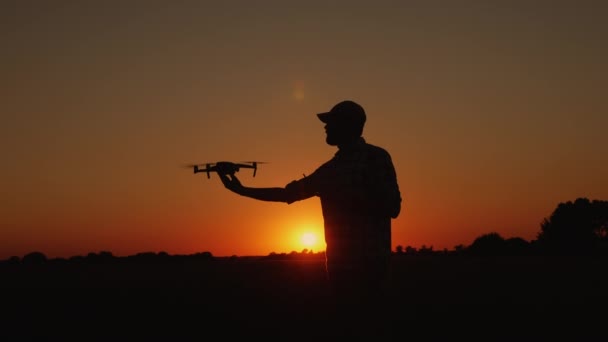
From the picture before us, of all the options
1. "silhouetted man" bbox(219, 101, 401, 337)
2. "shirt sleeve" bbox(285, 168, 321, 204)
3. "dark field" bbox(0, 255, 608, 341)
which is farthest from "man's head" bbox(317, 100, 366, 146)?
"dark field" bbox(0, 255, 608, 341)

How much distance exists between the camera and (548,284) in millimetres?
20500

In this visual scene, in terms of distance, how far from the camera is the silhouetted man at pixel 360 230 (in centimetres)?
611

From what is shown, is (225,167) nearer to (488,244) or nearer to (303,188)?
(303,188)

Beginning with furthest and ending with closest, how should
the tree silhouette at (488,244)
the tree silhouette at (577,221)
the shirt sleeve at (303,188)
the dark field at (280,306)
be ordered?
1. the tree silhouette at (577,221)
2. the tree silhouette at (488,244)
3. the dark field at (280,306)
4. the shirt sleeve at (303,188)

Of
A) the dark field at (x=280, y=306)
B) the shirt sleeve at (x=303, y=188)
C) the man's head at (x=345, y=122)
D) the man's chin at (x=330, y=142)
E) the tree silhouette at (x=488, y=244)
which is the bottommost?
the dark field at (x=280, y=306)

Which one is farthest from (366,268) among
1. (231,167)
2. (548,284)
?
(548,284)

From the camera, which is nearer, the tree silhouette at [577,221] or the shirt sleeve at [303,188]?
the shirt sleeve at [303,188]

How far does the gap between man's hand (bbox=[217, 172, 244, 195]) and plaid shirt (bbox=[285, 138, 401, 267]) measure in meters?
0.89

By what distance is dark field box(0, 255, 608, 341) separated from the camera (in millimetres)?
12969

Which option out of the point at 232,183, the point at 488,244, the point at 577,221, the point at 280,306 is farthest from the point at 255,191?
the point at 577,221

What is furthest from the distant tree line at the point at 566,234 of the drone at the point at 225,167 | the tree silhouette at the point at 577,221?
the drone at the point at 225,167

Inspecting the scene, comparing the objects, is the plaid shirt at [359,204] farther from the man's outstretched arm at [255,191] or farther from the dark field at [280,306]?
the dark field at [280,306]

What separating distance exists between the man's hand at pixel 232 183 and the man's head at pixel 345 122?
95 centimetres

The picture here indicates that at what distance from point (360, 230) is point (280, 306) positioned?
10.6 m
